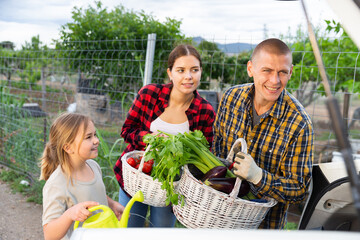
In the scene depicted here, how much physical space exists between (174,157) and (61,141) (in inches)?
33.0

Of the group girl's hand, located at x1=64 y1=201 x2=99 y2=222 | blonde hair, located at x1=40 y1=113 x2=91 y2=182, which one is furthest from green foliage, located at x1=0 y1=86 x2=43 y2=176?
girl's hand, located at x1=64 y1=201 x2=99 y2=222

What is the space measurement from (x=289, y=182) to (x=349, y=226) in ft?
1.25

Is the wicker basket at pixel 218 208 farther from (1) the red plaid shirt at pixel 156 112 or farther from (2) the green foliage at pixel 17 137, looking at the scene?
(2) the green foliage at pixel 17 137

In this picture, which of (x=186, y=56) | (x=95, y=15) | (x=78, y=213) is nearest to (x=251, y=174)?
(x=78, y=213)

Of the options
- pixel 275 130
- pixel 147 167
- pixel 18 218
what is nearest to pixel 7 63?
pixel 18 218

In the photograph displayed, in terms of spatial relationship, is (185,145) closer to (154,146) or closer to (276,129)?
(154,146)

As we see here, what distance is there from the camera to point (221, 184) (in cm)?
171

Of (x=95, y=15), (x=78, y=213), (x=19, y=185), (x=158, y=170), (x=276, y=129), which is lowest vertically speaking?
(x=19, y=185)

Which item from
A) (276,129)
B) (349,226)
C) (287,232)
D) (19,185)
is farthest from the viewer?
(19,185)

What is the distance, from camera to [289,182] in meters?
1.93

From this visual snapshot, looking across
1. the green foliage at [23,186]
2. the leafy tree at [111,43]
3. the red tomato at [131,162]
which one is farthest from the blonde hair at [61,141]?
the leafy tree at [111,43]

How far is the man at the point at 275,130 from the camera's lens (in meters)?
1.92

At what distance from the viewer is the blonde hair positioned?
7.38 feet

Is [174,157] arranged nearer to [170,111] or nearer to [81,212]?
[81,212]
